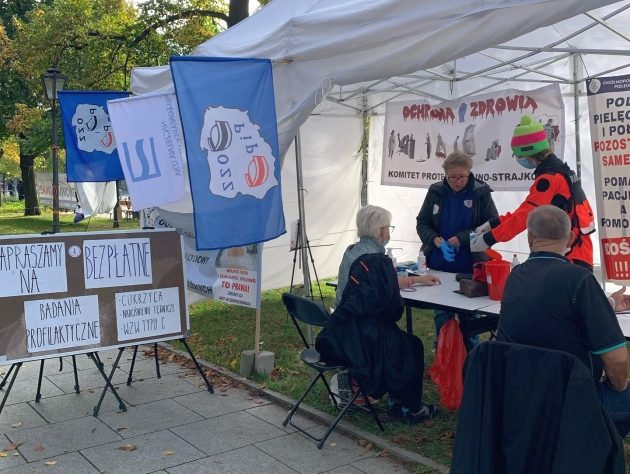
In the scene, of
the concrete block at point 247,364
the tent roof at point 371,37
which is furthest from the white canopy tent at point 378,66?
the concrete block at point 247,364

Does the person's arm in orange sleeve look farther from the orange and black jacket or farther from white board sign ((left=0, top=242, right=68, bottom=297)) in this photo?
white board sign ((left=0, top=242, right=68, bottom=297))

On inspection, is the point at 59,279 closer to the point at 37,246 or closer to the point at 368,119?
the point at 37,246

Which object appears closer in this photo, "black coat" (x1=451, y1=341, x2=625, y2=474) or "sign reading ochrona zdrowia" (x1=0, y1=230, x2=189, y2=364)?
"black coat" (x1=451, y1=341, x2=625, y2=474)

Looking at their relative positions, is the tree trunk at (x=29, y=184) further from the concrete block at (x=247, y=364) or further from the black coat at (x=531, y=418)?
the black coat at (x=531, y=418)

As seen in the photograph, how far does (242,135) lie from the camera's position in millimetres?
4219

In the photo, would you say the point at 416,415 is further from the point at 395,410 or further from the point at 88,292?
the point at 88,292

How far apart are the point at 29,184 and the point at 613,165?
91.6 ft

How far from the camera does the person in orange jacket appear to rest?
391 cm

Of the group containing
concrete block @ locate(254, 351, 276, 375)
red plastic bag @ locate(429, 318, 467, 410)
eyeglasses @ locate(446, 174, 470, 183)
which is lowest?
concrete block @ locate(254, 351, 276, 375)

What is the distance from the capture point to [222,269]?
5.27 meters

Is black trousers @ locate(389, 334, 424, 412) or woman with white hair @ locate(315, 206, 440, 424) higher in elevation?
woman with white hair @ locate(315, 206, 440, 424)

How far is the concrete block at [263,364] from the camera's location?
5.19 meters

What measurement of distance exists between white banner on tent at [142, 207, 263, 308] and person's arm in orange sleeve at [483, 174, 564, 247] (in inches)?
69.5

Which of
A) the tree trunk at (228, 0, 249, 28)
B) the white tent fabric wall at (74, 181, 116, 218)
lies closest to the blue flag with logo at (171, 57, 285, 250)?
the white tent fabric wall at (74, 181, 116, 218)
